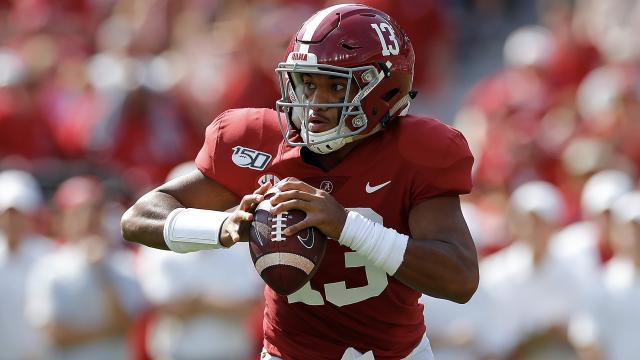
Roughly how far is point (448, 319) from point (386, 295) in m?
2.44

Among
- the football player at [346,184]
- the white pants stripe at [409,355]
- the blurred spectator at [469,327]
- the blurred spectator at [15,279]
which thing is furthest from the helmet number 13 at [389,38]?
the blurred spectator at [15,279]

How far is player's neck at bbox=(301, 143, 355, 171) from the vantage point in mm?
3895

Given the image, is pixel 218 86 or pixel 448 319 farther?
pixel 218 86

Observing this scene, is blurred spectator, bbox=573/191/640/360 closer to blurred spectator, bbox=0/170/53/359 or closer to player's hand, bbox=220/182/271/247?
blurred spectator, bbox=0/170/53/359

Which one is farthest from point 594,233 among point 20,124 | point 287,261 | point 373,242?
point 20,124

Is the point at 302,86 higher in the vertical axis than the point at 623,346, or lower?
higher

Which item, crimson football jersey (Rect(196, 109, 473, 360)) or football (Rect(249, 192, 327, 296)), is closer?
football (Rect(249, 192, 327, 296))

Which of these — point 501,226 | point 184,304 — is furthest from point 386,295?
point 501,226

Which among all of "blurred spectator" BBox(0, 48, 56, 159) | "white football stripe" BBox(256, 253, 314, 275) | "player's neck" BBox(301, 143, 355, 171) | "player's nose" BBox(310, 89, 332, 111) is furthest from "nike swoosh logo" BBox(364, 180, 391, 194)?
"blurred spectator" BBox(0, 48, 56, 159)

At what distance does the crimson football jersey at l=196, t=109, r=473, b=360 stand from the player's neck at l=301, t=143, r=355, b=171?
0.10ft

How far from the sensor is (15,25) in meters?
10.7

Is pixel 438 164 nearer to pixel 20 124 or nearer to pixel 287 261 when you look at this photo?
pixel 287 261

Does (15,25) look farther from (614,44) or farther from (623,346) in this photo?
(623,346)

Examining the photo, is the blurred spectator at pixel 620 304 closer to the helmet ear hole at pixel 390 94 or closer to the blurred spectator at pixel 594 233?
the blurred spectator at pixel 594 233
